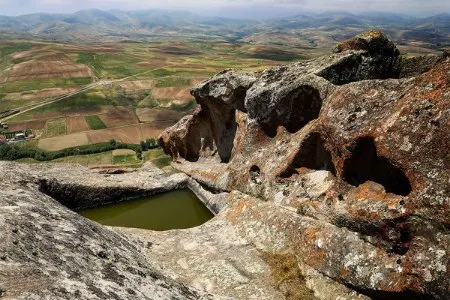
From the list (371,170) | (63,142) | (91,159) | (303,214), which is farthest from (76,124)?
(371,170)

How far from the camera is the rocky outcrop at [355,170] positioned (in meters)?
15.0

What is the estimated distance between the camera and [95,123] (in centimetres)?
11819

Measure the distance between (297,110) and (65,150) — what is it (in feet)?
252

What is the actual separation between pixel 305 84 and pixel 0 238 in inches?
729

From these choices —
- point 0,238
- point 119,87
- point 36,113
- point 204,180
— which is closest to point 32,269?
point 0,238

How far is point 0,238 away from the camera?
12.4 m

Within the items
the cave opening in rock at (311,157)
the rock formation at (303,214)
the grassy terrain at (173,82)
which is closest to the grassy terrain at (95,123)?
the grassy terrain at (173,82)

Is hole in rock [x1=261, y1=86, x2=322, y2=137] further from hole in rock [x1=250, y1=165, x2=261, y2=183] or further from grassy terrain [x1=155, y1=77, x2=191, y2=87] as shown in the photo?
grassy terrain [x1=155, y1=77, x2=191, y2=87]

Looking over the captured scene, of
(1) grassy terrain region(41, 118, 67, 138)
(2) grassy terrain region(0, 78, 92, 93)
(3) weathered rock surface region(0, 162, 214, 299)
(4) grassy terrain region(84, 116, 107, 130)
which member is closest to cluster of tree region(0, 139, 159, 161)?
(1) grassy terrain region(41, 118, 67, 138)

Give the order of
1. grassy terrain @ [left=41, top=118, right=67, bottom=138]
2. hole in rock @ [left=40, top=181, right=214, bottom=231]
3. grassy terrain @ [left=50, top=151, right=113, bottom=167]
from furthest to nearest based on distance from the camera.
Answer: grassy terrain @ [left=41, top=118, right=67, bottom=138] → grassy terrain @ [left=50, top=151, right=113, bottom=167] → hole in rock @ [left=40, top=181, right=214, bottom=231]

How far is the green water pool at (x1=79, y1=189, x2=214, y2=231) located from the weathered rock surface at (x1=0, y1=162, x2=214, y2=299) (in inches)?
312

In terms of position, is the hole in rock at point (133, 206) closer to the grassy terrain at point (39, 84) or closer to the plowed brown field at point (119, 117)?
the plowed brown field at point (119, 117)

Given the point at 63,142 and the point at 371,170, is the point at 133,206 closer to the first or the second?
the point at 371,170

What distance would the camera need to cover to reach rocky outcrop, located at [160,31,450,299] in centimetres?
1499
